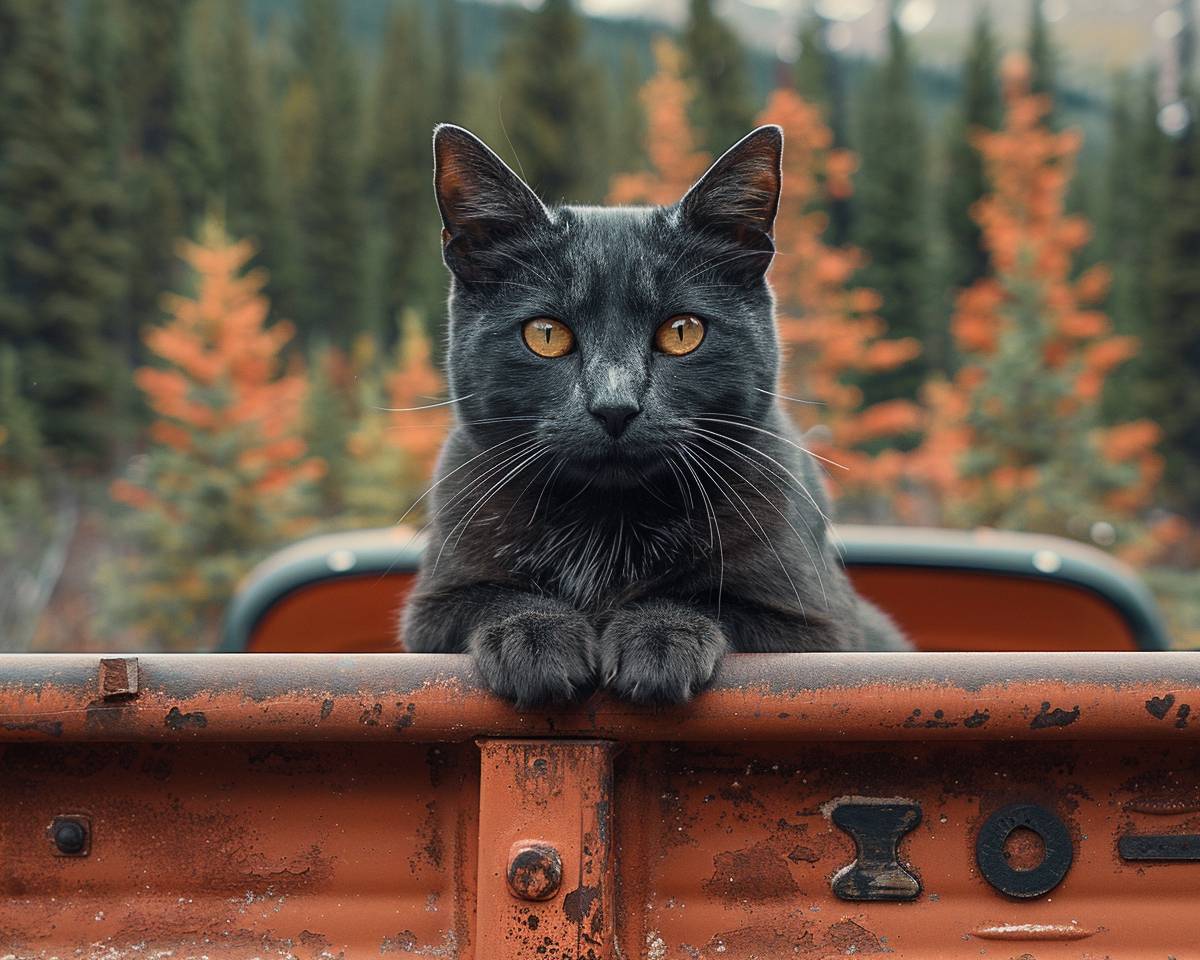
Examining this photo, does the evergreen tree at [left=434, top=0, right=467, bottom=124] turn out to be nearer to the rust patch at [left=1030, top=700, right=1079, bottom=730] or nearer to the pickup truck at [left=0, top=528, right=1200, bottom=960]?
the pickup truck at [left=0, top=528, right=1200, bottom=960]

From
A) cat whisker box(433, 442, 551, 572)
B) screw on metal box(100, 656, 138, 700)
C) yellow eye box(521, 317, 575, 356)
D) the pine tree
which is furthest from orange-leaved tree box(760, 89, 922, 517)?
screw on metal box(100, 656, 138, 700)

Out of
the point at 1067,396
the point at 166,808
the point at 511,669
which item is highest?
the point at 1067,396

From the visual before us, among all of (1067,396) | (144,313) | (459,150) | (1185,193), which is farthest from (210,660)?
(1185,193)

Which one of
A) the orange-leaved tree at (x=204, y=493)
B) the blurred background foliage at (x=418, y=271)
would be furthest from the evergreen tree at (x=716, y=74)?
the orange-leaved tree at (x=204, y=493)

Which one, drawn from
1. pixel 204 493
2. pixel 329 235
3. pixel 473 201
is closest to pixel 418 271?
pixel 329 235

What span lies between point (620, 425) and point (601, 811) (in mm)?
654

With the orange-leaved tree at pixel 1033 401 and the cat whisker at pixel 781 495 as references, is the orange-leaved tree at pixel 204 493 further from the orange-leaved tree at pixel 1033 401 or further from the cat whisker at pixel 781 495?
the cat whisker at pixel 781 495

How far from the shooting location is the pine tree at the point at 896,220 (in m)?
37.5

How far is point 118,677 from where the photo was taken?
1448 millimetres

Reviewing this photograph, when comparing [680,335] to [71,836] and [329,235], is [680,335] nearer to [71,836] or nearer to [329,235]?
[71,836]

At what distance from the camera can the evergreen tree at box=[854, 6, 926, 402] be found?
3750 centimetres

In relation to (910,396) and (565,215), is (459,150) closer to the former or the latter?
(565,215)

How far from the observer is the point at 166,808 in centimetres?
152

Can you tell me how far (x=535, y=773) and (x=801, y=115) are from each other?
23.1m
